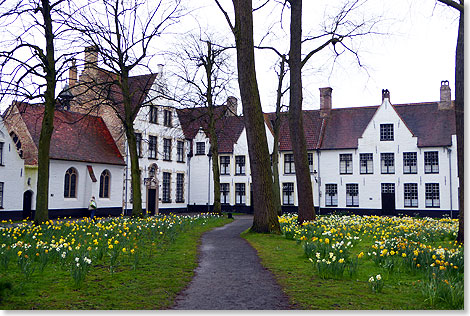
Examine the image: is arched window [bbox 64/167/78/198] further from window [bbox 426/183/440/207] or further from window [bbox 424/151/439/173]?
window [bbox 426/183/440/207]

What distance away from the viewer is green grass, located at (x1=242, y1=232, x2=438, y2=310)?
5.57m

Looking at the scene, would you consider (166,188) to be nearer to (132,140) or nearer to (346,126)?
(346,126)

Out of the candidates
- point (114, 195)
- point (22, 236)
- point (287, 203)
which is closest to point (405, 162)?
point (287, 203)

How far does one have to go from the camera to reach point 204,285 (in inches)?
263

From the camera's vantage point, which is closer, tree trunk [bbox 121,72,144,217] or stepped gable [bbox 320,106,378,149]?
tree trunk [bbox 121,72,144,217]

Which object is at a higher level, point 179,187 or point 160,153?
point 160,153

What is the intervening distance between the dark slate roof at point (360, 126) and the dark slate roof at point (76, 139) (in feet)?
50.4

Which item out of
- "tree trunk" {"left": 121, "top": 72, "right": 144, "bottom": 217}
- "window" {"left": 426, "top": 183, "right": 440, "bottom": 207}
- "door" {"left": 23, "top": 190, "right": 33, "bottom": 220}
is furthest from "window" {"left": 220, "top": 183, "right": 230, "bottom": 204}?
"tree trunk" {"left": 121, "top": 72, "right": 144, "bottom": 217}

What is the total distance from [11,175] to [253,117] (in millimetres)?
20871

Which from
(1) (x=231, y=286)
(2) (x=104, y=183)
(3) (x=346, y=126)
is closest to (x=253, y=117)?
(1) (x=231, y=286)

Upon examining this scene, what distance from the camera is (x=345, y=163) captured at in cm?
3950

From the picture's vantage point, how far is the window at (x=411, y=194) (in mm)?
36969

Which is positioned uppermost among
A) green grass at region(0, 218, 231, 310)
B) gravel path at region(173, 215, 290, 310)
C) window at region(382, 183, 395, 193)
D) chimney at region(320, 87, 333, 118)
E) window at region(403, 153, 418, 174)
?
chimney at region(320, 87, 333, 118)

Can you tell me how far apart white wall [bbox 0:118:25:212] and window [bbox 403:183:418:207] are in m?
29.0
